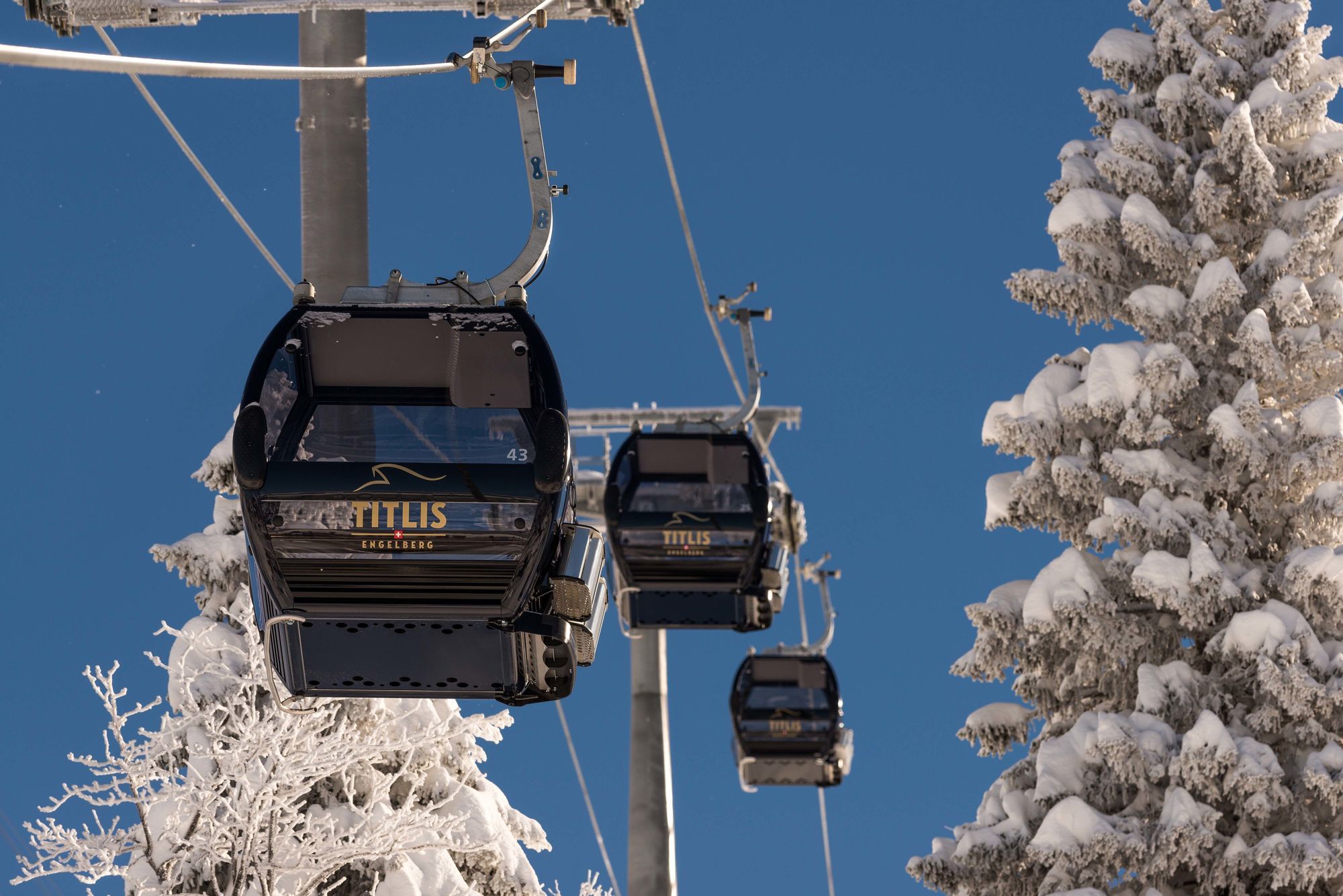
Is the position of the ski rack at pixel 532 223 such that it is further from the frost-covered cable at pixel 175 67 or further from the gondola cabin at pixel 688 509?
the gondola cabin at pixel 688 509

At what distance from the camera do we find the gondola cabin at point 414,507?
Result: 9.31 metres

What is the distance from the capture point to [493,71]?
438 inches

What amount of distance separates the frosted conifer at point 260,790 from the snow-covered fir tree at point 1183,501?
3.97 m

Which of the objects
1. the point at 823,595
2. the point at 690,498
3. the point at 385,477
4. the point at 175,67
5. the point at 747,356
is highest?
the point at 823,595

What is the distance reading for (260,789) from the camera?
14.7 metres

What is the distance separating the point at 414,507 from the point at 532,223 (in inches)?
89.9

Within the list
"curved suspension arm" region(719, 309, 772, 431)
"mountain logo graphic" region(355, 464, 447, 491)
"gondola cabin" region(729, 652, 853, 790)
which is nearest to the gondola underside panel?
"mountain logo graphic" region(355, 464, 447, 491)

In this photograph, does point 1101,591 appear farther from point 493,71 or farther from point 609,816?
point 609,816

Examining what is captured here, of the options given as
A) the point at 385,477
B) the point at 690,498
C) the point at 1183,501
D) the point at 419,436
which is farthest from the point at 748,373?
the point at 385,477

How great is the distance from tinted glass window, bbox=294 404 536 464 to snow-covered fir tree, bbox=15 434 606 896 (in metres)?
5.28

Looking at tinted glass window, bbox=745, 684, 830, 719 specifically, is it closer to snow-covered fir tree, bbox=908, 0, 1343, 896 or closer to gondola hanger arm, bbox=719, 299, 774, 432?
gondola hanger arm, bbox=719, 299, 774, 432

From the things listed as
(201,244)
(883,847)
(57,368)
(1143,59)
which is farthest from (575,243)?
(1143,59)

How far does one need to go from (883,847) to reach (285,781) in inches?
4051

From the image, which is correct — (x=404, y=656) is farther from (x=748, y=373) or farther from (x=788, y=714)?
(x=788, y=714)
